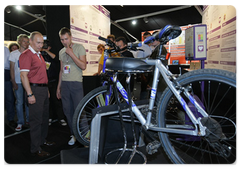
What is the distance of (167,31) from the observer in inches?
44.0

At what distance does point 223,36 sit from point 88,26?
304cm

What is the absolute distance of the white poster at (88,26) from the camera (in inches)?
137

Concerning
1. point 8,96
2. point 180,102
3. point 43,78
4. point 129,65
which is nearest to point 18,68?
point 8,96

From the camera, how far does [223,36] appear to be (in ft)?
9.71

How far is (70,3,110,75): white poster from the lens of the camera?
3.48 metres

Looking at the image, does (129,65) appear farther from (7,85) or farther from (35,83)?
(7,85)

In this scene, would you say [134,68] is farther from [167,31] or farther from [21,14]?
[21,14]

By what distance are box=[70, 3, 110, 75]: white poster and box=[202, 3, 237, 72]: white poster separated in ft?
9.52

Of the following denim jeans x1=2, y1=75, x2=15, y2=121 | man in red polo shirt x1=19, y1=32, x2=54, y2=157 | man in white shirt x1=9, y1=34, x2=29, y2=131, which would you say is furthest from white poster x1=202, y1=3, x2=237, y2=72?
denim jeans x1=2, y1=75, x2=15, y2=121

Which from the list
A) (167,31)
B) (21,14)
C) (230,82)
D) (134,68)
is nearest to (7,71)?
(134,68)

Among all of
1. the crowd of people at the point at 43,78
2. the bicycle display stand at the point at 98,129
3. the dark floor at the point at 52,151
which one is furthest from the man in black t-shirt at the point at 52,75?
the bicycle display stand at the point at 98,129

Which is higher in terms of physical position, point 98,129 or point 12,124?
point 98,129

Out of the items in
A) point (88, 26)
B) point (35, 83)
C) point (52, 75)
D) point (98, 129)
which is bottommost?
point (98, 129)

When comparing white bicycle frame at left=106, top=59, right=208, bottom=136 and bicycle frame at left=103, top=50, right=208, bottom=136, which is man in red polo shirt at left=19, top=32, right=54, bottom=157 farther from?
white bicycle frame at left=106, top=59, right=208, bottom=136
